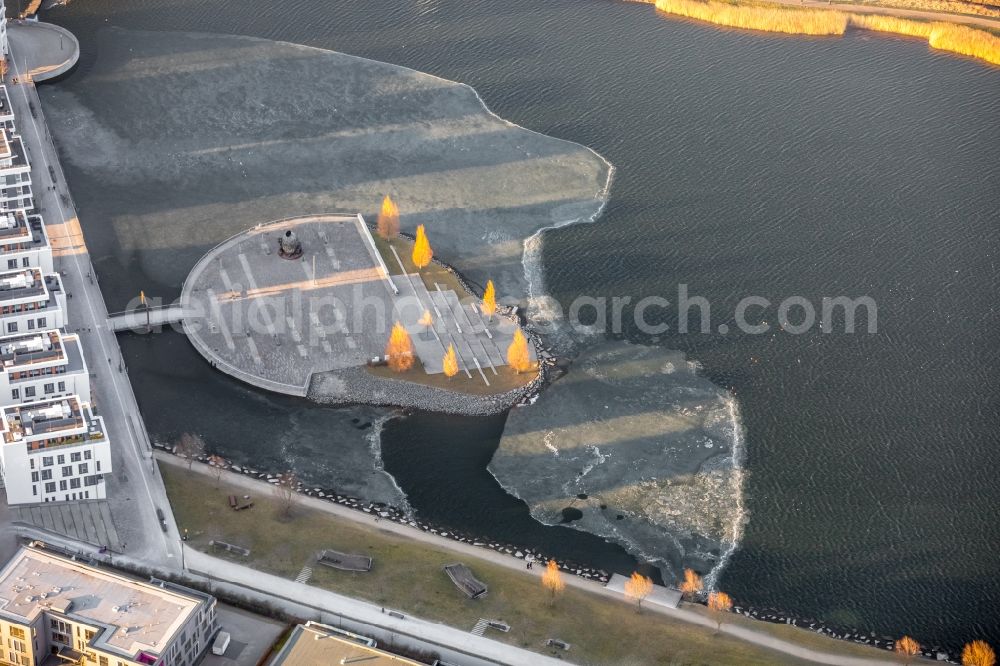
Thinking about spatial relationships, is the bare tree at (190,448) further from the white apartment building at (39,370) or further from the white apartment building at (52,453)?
the white apartment building at (39,370)

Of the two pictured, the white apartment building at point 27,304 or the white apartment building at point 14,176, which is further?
the white apartment building at point 14,176

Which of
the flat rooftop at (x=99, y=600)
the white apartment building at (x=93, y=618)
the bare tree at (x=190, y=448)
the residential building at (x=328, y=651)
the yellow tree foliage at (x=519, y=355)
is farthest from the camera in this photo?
the yellow tree foliage at (x=519, y=355)

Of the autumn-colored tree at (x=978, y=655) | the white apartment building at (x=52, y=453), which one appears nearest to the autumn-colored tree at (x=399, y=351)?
the white apartment building at (x=52, y=453)

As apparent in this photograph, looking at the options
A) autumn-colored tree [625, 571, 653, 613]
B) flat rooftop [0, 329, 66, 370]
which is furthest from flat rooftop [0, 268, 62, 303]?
autumn-colored tree [625, 571, 653, 613]

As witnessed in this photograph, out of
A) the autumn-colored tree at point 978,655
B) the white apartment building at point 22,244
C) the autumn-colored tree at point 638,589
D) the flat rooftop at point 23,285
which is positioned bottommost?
the autumn-colored tree at point 978,655

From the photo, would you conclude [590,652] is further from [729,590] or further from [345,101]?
[345,101]

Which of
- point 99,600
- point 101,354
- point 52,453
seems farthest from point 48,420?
point 99,600

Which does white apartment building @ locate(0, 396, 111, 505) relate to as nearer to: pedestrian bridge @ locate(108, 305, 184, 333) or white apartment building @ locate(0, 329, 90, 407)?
white apartment building @ locate(0, 329, 90, 407)
